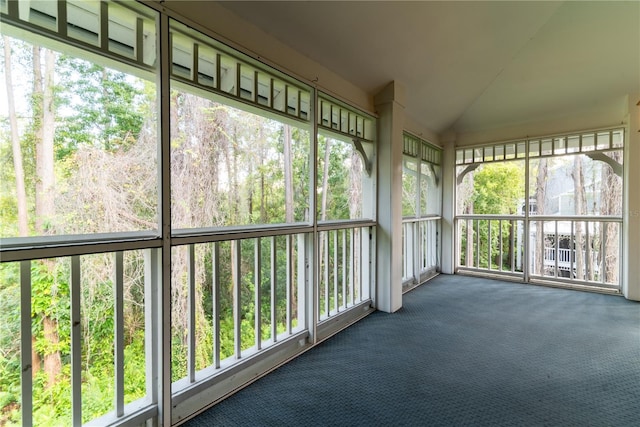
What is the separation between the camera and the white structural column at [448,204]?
4910 mm

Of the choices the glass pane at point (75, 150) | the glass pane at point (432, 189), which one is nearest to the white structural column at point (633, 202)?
the glass pane at point (432, 189)

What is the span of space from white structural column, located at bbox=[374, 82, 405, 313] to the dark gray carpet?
30cm

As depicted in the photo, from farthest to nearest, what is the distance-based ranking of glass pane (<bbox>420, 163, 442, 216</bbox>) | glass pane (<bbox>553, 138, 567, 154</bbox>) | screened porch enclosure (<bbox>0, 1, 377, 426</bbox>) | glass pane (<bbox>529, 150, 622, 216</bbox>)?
glass pane (<bbox>529, 150, 622, 216</bbox>), glass pane (<bbox>420, 163, 442, 216</bbox>), glass pane (<bbox>553, 138, 567, 154</bbox>), screened porch enclosure (<bbox>0, 1, 377, 426</bbox>)

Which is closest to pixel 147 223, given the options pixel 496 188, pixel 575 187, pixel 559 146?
pixel 559 146

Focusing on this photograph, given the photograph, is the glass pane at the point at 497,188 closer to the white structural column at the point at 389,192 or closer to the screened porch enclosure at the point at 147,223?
the white structural column at the point at 389,192

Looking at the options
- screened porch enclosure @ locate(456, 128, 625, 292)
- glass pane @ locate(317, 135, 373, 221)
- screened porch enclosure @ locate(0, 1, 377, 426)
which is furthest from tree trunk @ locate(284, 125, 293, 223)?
screened porch enclosure @ locate(456, 128, 625, 292)

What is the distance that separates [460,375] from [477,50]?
3.11 metres

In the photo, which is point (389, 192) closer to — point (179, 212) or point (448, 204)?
point (448, 204)

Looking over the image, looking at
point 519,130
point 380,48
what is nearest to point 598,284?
point 519,130

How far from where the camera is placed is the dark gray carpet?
162 cm

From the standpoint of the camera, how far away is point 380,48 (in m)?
2.56

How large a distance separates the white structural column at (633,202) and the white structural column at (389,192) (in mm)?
2920

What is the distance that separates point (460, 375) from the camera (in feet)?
6.58

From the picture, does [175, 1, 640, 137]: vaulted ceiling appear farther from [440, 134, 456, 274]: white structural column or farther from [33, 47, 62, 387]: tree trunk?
[33, 47, 62, 387]: tree trunk
